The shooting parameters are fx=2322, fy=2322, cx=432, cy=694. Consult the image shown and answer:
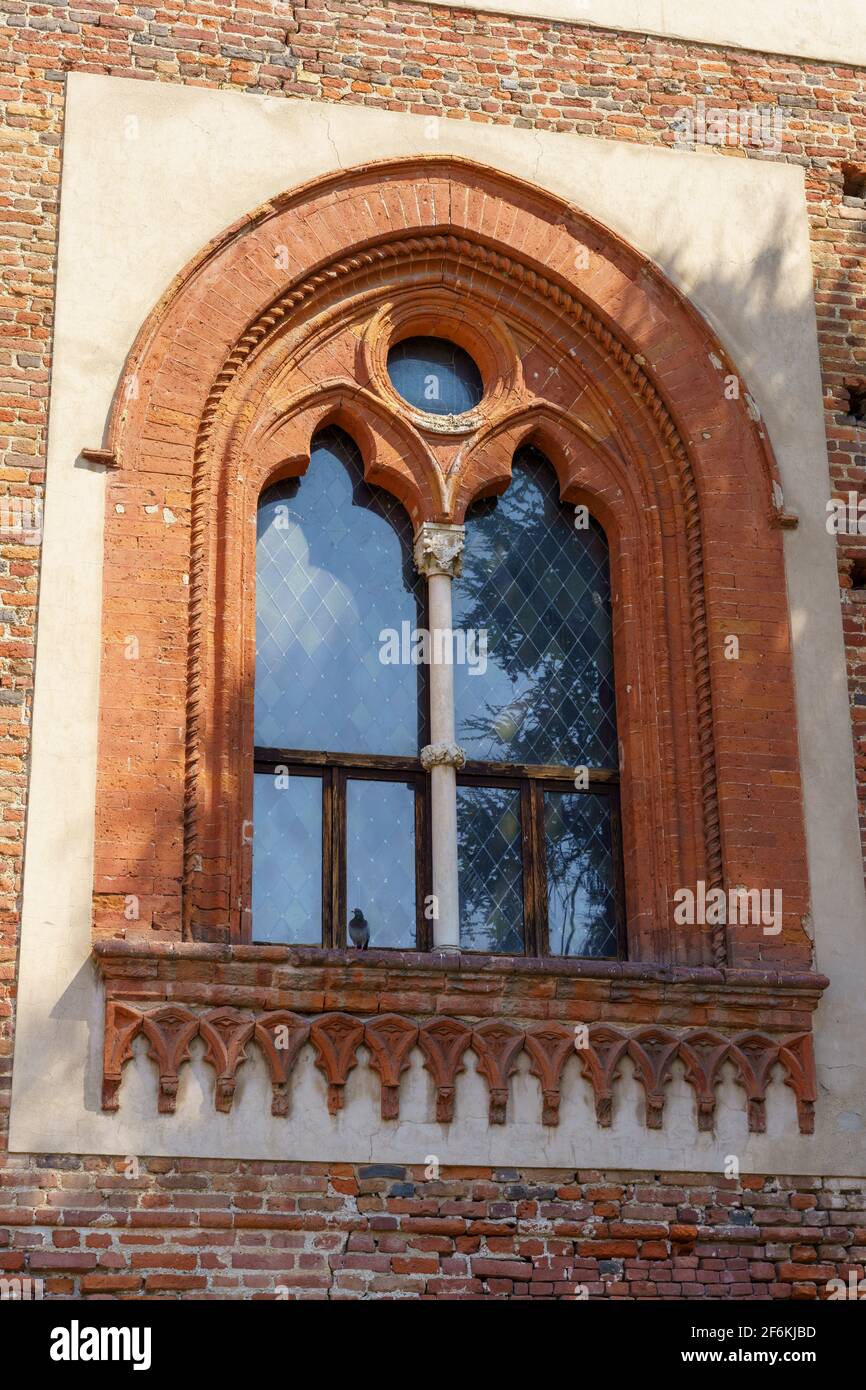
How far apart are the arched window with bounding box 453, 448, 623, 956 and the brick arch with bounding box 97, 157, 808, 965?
170 mm

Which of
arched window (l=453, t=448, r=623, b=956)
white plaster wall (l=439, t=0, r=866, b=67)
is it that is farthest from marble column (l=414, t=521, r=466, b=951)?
A: white plaster wall (l=439, t=0, r=866, b=67)

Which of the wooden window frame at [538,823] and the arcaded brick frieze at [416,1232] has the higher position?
the wooden window frame at [538,823]

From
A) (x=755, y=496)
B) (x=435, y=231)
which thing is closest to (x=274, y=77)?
(x=435, y=231)

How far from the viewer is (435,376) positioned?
451 inches

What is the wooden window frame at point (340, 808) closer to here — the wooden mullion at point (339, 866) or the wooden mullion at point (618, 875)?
the wooden mullion at point (339, 866)

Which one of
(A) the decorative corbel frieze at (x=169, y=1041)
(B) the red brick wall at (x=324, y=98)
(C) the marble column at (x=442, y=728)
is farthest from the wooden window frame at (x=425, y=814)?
(B) the red brick wall at (x=324, y=98)

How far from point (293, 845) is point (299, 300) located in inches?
104

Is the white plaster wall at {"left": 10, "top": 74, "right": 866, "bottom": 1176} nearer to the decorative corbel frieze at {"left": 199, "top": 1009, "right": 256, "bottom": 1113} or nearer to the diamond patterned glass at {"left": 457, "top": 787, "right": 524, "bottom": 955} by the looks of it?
the decorative corbel frieze at {"left": 199, "top": 1009, "right": 256, "bottom": 1113}

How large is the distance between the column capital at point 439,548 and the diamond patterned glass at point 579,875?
3.82 ft

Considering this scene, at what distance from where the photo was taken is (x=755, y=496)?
1119 cm

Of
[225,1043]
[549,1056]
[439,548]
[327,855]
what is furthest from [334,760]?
[549,1056]

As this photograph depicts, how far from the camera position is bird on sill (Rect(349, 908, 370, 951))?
10.0 metres

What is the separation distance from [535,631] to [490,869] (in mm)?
1220

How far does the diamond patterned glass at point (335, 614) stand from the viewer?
10570 mm
